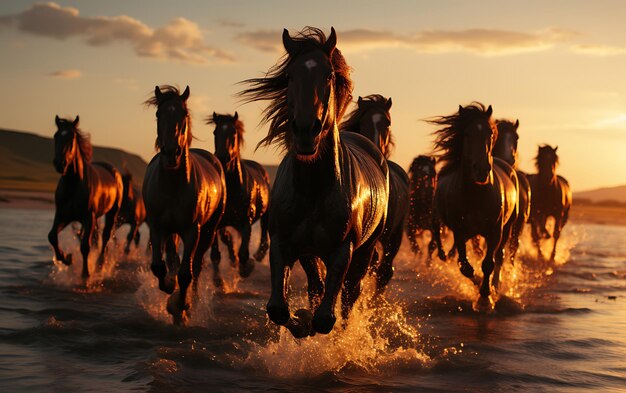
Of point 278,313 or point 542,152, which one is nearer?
point 278,313

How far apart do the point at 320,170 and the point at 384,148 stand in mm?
3472

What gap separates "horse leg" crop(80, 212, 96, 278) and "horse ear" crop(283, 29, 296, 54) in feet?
Answer: 24.4

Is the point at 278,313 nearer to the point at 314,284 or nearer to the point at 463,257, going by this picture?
the point at 314,284

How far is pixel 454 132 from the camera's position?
10.7 metres

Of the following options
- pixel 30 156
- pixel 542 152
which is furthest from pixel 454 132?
pixel 30 156

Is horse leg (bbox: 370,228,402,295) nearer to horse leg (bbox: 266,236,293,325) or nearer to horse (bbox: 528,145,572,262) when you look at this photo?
horse leg (bbox: 266,236,293,325)

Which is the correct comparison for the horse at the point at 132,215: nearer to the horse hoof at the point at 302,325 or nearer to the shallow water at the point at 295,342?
the shallow water at the point at 295,342

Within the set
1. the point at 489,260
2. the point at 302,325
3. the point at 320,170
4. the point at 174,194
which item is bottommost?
Result: the point at 302,325

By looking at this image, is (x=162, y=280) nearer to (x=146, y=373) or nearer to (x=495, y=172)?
(x=146, y=373)

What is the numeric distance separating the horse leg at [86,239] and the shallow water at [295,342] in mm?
257

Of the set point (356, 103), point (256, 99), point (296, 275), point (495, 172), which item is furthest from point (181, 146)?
point (296, 275)

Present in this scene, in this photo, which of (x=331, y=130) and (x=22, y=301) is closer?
(x=331, y=130)

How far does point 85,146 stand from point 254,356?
676cm

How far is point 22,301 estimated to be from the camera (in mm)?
9953
